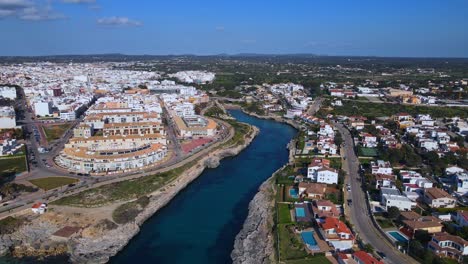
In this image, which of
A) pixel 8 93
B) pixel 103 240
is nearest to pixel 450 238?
pixel 103 240

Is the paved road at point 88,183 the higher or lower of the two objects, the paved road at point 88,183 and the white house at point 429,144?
the lower

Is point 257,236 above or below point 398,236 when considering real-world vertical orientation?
below

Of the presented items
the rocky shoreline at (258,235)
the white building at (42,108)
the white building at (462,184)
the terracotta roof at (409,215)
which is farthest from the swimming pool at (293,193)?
the white building at (42,108)

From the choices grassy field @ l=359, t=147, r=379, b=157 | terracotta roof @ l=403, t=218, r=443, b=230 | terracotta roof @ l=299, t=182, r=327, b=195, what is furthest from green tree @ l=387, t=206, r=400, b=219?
grassy field @ l=359, t=147, r=379, b=157

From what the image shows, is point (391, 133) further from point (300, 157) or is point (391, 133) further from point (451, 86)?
point (451, 86)

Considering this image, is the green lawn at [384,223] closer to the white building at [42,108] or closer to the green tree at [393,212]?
the green tree at [393,212]

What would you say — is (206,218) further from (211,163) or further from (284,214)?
(211,163)
